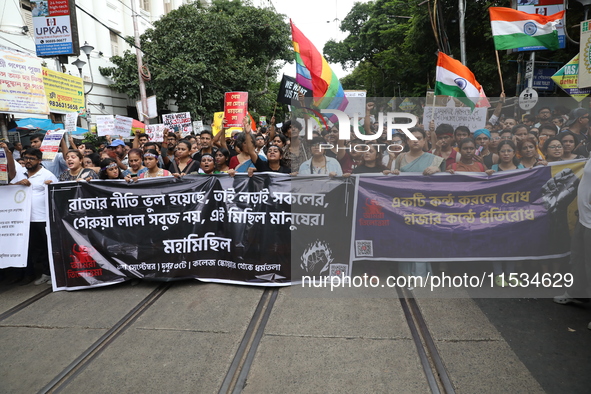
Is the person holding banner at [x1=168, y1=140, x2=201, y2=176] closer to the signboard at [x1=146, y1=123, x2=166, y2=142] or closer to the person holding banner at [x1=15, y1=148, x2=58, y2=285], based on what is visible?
the person holding banner at [x1=15, y1=148, x2=58, y2=285]

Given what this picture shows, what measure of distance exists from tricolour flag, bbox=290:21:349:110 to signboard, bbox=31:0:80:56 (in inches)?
300

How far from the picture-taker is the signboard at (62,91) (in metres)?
9.30

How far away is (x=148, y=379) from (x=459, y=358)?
97.7 inches

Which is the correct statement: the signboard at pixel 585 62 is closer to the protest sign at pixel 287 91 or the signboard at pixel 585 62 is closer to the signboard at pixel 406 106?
the protest sign at pixel 287 91

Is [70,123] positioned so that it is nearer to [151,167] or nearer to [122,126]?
[122,126]

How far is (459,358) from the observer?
346 cm

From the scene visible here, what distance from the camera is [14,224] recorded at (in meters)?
5.54

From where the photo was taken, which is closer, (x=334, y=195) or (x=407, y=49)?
(x=334, y=195)

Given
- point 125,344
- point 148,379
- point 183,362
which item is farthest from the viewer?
point 125,344

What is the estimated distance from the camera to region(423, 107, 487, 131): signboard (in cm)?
684

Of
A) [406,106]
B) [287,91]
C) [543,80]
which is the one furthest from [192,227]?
[543,80]

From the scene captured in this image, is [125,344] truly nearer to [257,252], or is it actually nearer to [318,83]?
[257,252]

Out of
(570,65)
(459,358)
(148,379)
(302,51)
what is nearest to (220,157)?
(302,51)

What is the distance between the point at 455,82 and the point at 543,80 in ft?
31.2
